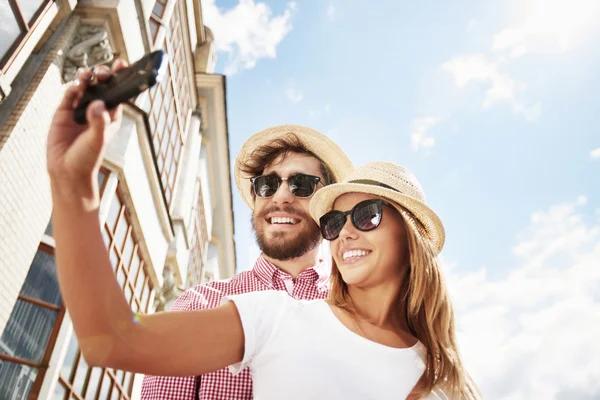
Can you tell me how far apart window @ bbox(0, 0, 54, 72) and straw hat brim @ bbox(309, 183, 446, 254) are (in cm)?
369

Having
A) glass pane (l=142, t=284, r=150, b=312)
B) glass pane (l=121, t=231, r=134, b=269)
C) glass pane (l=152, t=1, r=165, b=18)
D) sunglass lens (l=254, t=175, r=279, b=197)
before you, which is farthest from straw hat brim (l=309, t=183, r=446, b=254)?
glass pane (l=152, t=1, r=165, b=18)

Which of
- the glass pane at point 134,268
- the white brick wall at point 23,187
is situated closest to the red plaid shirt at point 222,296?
the white brick wall at point 23,187

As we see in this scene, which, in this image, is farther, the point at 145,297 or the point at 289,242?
the point at 145,297

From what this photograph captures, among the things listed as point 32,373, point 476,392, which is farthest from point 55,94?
point 476,392

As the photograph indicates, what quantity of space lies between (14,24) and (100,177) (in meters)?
2.24

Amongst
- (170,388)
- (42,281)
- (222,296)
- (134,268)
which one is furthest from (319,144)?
(134,268)

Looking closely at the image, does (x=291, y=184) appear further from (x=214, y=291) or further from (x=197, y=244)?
(x=197, y=244)

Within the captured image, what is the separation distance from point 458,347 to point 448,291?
26 centimetres

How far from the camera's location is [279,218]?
9.24 feet

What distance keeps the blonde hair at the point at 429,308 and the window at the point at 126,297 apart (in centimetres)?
474

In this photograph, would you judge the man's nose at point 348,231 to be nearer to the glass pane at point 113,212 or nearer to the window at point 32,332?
the window at point 32,332

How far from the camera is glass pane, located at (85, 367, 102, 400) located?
6059 millimetres

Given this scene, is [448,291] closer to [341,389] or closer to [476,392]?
[476,392]

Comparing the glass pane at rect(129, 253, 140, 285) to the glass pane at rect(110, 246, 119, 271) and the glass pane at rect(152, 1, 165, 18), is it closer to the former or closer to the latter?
the glass pane at rect(110, 246, 119, 271)
